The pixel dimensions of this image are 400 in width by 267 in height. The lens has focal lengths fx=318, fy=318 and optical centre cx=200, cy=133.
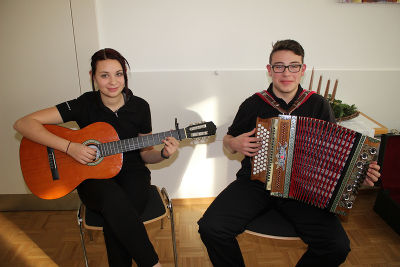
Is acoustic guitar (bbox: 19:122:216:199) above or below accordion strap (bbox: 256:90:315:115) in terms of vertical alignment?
below

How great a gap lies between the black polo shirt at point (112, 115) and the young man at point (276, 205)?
0.55 m

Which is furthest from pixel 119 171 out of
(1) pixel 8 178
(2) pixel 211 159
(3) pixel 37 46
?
(1) pixel 8 178

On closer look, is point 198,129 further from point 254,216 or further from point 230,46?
point 230,46

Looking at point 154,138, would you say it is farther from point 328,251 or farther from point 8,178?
point 8,178

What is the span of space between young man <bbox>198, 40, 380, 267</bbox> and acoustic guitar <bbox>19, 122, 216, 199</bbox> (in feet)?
1.01

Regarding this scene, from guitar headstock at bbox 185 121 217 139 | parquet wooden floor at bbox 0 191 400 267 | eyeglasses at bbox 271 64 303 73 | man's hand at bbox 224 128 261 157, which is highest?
eyeglasses at bbox 271 64 303 73

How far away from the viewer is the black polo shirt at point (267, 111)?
1.76 metres

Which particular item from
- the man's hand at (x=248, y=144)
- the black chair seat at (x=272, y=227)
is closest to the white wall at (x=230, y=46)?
the man's hand at (x=248, y=144)

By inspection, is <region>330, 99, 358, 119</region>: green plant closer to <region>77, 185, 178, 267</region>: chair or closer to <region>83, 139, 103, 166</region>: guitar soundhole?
<region>77, 185, 178, 267</region>: chair

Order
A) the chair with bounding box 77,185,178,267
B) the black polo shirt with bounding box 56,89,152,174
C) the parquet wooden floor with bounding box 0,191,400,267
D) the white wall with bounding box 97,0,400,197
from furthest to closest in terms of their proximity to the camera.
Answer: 1. the white wall with bounding box 97,0,400,197
2. the parquet wooden floor with bounding box 0,191,400,267
3. the black polo shirt with bounding box 56,89,152,174
4. the chair with bounding box 77,185,178,267

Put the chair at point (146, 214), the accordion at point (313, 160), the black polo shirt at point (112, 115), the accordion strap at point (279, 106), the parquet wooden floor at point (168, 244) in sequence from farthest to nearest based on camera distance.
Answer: the parquet wooden floor at point (168, 244) → the black polo shirt at point (112, 115) → the accordion strap at point (279, 106) → the chair at point (146, 214) → the accordion at point (313, 160)

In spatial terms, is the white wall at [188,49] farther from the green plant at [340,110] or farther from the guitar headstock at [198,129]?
the guitar headstock at [198,129]

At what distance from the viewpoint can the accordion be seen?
142cm

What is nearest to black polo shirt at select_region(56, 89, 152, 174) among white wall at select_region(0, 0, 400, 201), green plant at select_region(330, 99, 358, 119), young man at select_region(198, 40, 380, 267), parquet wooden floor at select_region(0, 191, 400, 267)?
white wall at select_region(0, 0, 400, 201)
